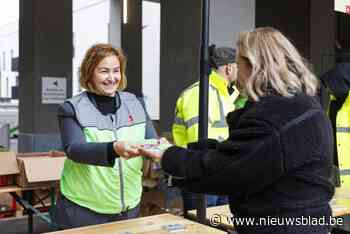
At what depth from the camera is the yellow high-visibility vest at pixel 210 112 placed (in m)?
2.71

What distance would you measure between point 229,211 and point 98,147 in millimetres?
746

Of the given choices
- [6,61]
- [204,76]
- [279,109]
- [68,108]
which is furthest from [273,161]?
[6,61]

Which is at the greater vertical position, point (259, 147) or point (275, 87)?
point (275, 87)

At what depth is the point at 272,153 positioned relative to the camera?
1.19 m

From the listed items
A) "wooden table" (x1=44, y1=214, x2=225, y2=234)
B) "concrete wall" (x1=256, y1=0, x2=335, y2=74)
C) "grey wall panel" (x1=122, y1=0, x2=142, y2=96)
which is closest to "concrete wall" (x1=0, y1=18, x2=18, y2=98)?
"grey wall panel" (x1=122, y1=0, x2=142, y2=96)

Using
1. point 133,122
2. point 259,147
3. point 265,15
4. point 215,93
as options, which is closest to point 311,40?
point 265,15

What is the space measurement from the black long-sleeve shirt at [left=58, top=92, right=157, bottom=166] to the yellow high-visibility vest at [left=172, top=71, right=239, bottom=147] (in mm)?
710

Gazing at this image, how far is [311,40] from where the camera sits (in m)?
7.89

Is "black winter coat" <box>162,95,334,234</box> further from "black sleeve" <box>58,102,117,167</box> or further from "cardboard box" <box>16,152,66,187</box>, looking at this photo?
"cardboard box" <box>16,152,66,187</box>

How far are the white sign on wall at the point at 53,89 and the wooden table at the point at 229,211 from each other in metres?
4.69

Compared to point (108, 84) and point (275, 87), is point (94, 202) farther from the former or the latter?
point (275, 87)

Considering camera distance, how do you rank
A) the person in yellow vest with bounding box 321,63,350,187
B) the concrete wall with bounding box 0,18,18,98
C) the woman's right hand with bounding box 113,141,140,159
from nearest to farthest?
1. the woman's right hand with bounding box 113,141,140,159
2. the person in yellow vest with bounding box 321,63,350,187
3. the concrete wall with bounding box 0,18,18,98

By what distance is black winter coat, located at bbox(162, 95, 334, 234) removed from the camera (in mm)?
1197

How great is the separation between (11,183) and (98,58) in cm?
252
